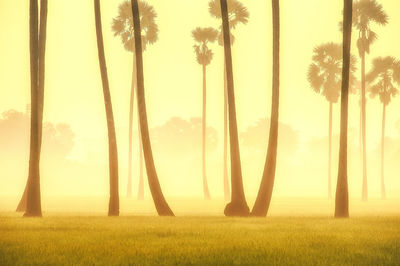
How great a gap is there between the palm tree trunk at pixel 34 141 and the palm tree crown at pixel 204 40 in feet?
134

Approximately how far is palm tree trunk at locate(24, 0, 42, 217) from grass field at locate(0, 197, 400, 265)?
17.4ft

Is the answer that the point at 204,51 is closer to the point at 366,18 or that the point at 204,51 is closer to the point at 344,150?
the point at 366,18

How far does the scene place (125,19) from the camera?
202 ft

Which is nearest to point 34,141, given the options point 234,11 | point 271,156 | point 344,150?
point 271,156

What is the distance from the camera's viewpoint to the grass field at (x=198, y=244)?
13000mm

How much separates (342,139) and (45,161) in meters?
109

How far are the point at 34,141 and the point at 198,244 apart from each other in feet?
45.4

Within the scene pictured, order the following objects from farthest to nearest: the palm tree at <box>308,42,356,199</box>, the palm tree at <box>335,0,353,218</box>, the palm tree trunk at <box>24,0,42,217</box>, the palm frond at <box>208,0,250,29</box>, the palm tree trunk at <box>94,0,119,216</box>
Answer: the palm tree at <box>308,42,356,199</box>, the palm frond at <box>208,0,250,29</box>, the palm tree trunk at <box>94,0,119,216</box>, the palm tree trunk at <box>24,0,42,217</box>, the palm tree at <box>335,0,353,218</box>

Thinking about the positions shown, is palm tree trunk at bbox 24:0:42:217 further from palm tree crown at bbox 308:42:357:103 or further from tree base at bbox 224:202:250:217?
palm tree crown at bbox 308:42:357:103

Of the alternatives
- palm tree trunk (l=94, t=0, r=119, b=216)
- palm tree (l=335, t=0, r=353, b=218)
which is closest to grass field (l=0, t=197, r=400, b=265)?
palm tree (l=335, t=0, r=353, b=218)

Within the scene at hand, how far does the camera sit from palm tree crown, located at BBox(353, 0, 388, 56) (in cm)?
5900

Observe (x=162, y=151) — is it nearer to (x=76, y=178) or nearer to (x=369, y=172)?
(x=76, y=178)

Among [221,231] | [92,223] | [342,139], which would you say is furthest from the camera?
[342,139]

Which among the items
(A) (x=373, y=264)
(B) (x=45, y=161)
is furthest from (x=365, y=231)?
(B) (x=45, y=161)
